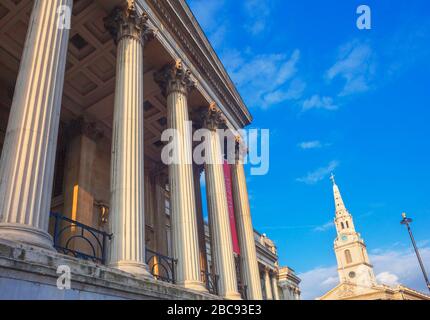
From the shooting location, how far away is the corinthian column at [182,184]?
13703 millimetres

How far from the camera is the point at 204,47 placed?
2038cm

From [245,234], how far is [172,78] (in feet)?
32.5

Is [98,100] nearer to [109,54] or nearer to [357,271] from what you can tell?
[109,54]

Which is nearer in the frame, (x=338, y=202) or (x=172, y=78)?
(x=172, y=78)

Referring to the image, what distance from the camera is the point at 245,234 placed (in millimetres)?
21938

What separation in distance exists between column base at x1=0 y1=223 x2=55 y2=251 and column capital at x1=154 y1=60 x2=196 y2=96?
11.0 meters

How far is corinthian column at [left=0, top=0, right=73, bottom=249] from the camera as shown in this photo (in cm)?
762

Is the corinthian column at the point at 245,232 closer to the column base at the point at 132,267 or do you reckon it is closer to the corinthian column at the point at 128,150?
the corinthian column at the point at 128,150

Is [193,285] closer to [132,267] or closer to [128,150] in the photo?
[132,267]

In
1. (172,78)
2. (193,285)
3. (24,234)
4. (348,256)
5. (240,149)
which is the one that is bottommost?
(24,234)

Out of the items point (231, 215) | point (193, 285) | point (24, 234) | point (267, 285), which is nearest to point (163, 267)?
point (193, 285)

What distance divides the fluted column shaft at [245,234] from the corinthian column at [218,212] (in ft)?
10.5

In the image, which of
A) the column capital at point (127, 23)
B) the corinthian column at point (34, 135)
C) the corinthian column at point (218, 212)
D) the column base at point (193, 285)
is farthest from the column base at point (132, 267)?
the column capital at point (127, 23)
